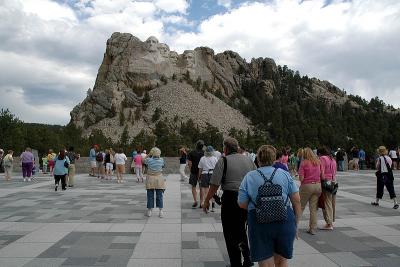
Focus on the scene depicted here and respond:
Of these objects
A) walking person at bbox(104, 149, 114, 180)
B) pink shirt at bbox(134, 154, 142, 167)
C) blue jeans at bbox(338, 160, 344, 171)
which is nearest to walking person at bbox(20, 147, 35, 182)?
walking person at bbox(104, 149, 114, 180)

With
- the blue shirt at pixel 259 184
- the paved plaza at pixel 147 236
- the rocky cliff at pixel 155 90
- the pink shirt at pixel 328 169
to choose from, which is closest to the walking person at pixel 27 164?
the paved plaza at pixel 147 236

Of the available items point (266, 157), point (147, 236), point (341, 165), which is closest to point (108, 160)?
point (147, 236)

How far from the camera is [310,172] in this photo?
8.74 m

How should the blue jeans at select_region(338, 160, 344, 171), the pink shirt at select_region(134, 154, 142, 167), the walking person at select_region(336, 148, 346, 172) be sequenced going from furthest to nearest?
1. the blue jeans at select_region(338, 160, 344, 171)
2. the walking person at select_region(336, 148, 346, 172)
3. the pink shirt at select_region(134, 154, 142, 167)

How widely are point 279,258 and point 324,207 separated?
16.0 ft

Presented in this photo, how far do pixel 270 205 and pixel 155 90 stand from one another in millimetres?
100150

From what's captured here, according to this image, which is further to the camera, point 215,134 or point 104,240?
point 215,134

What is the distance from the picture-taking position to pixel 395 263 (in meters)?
6.36

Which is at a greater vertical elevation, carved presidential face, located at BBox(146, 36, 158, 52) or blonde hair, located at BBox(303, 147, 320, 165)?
carved presidential face, located at BBox(146, 36, 158, 52)

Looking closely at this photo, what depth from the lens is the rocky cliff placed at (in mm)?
94125

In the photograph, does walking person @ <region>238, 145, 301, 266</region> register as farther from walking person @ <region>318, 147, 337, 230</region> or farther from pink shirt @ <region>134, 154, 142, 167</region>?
pink shirt @ <region>134, 154, 142, 167</region>

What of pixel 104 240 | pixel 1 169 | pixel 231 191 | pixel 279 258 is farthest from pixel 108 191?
pixel 1 169

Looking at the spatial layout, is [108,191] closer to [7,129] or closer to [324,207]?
[324,207]

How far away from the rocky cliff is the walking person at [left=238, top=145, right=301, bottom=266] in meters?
82.2
